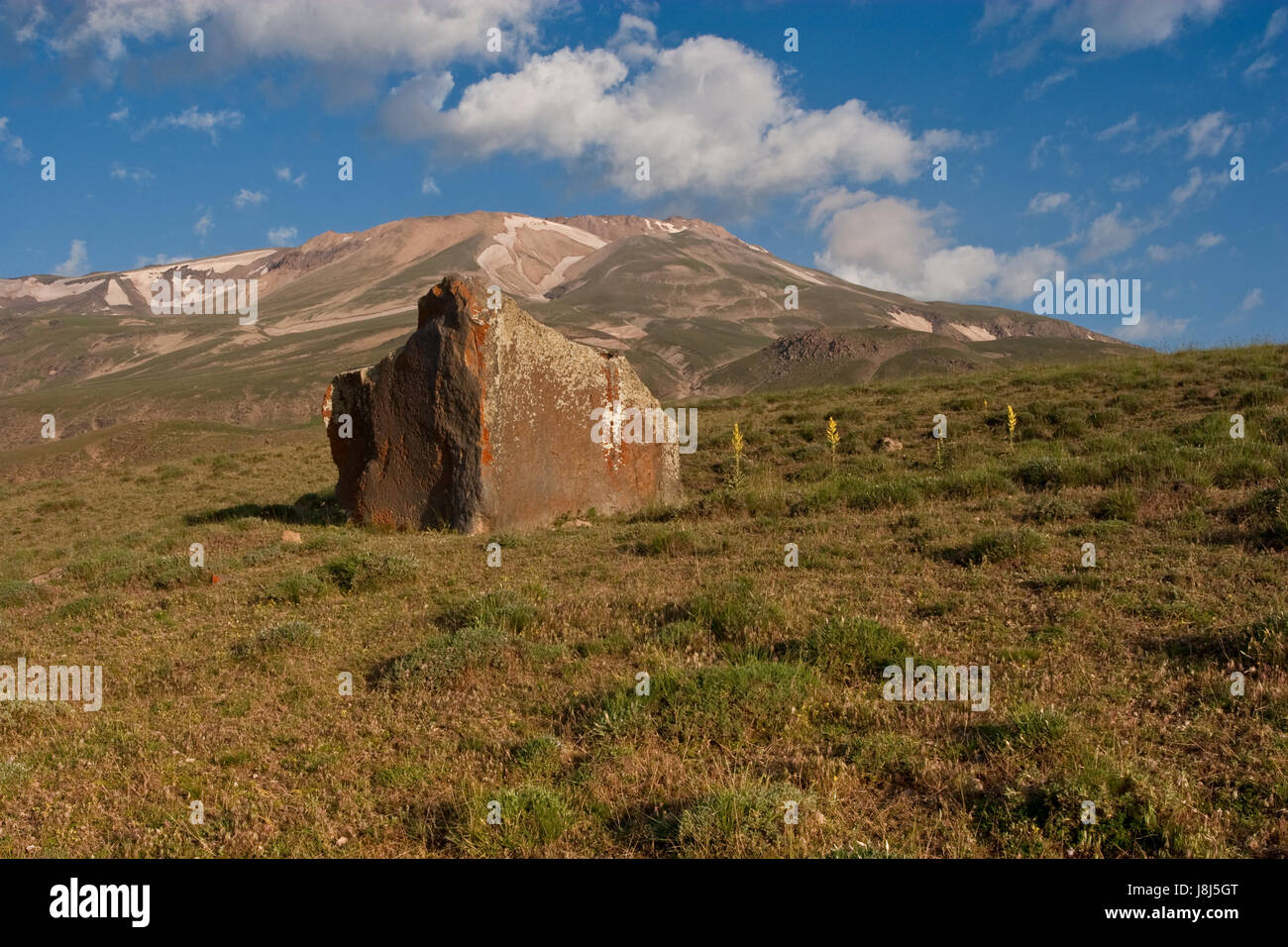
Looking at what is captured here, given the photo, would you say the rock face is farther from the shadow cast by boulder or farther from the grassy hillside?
the grassy hillside

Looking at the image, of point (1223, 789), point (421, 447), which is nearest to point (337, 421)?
point (421, 447)

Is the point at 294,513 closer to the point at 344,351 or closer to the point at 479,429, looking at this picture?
the point at 479,429

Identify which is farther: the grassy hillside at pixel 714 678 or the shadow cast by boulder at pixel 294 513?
the shadow cast by boulder at pixel 294 513

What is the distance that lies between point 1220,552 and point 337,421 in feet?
38.1

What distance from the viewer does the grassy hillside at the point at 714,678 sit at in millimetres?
3908

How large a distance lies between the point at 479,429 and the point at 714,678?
23.5 feet

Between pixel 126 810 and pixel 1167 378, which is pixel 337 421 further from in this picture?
pixel 1167 378

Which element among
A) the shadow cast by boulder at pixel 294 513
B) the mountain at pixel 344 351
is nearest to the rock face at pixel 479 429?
the shadow cast by boulder at pixel 294 513

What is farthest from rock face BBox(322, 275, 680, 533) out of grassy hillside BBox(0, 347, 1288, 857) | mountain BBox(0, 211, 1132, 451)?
mountain BBox(0, 211, 1132, 451)

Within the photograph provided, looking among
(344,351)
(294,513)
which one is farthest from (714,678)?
(344,351)

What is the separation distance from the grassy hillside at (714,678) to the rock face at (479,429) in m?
0.90

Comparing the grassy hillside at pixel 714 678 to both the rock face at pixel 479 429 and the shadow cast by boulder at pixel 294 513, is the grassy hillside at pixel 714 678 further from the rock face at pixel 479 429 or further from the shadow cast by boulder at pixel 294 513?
the shadow cast by boulder at pixel 294 513

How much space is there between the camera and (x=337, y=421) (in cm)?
1332
